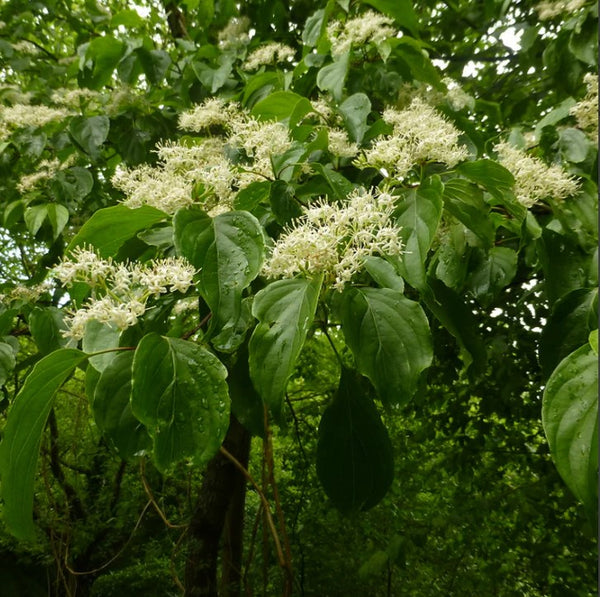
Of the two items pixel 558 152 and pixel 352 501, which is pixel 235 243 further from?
pixel 558 152

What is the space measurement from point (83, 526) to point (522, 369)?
2.57m

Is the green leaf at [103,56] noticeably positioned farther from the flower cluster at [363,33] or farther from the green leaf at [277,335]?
the green leaf at [277,335]

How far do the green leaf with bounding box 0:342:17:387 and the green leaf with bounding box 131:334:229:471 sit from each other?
1.86 ft

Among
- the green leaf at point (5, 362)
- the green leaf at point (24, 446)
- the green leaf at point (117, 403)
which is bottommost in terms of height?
the green leaf at point (5, 362)

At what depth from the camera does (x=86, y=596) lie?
10.3 feet

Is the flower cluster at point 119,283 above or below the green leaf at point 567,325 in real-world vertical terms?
below

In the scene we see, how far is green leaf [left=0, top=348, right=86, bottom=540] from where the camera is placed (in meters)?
0.53

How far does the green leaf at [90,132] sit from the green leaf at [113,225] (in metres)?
0.75

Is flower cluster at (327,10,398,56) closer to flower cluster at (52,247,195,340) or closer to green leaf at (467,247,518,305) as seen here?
green leaf at (467,247,518,305)

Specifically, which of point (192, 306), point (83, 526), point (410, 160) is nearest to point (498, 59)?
point (410, 160)

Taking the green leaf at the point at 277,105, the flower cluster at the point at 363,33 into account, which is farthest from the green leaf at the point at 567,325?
the flower cluster at the point at 363,33

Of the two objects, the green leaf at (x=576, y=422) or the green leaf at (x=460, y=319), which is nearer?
the green leaf at (x=576, y=422)

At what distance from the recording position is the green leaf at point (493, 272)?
3.19ft

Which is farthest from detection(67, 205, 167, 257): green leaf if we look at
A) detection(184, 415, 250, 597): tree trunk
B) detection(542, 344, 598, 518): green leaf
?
detection(184, 415, 250, 597): tree trunk
